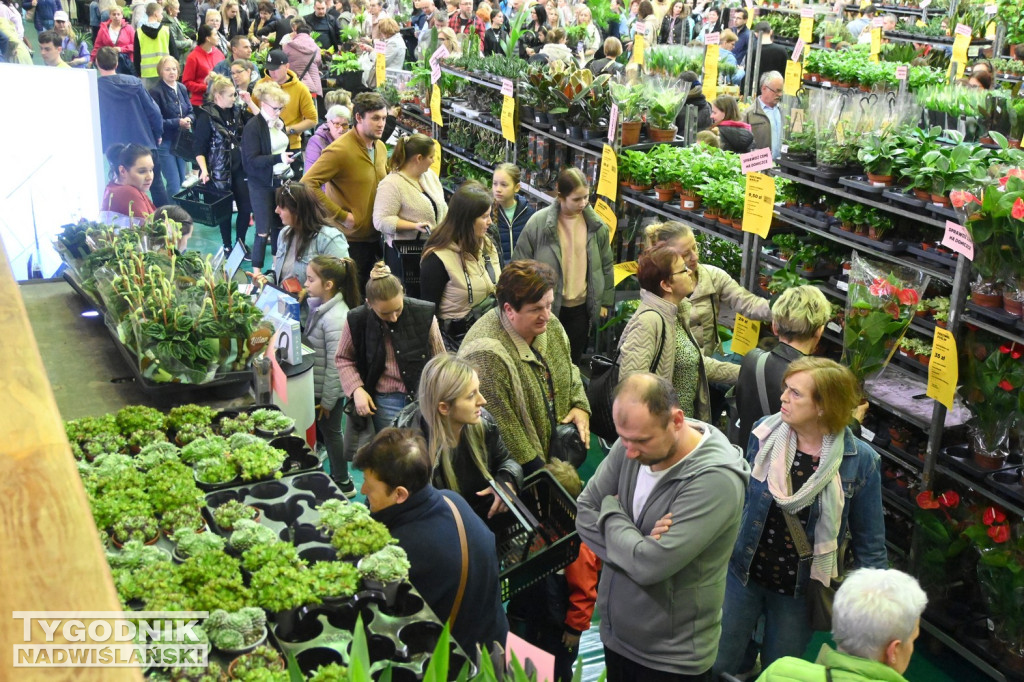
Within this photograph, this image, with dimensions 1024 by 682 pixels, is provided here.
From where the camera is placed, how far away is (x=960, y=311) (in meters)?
4.05

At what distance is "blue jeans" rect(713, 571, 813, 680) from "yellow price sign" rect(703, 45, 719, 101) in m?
8.72

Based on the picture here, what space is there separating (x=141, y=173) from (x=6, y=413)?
577cm

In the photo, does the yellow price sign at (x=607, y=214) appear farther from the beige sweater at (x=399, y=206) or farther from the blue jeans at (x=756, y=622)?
the blue jeans at (x=756, y=622)

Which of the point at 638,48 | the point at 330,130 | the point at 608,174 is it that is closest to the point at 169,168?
the point at 330,130

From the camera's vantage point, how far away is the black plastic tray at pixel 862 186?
4.46 meters

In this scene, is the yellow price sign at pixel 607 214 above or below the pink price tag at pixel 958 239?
below

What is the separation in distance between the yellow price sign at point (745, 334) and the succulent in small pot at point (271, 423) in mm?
2948

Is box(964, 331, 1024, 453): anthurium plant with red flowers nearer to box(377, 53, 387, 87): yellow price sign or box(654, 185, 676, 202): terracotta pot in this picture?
box(654, 185, 676, 202): terracotta pot

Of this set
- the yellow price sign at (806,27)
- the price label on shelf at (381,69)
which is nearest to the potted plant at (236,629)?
the price label on shelf at (381,69)

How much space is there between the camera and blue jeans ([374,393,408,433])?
459 cm

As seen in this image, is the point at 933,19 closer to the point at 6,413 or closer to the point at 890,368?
the point at 890,368

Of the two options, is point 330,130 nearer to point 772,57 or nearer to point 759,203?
point 759,203

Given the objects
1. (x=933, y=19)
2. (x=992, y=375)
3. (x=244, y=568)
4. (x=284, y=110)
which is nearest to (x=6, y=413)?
(x=244, y=568)

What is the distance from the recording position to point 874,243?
4.51 metres
